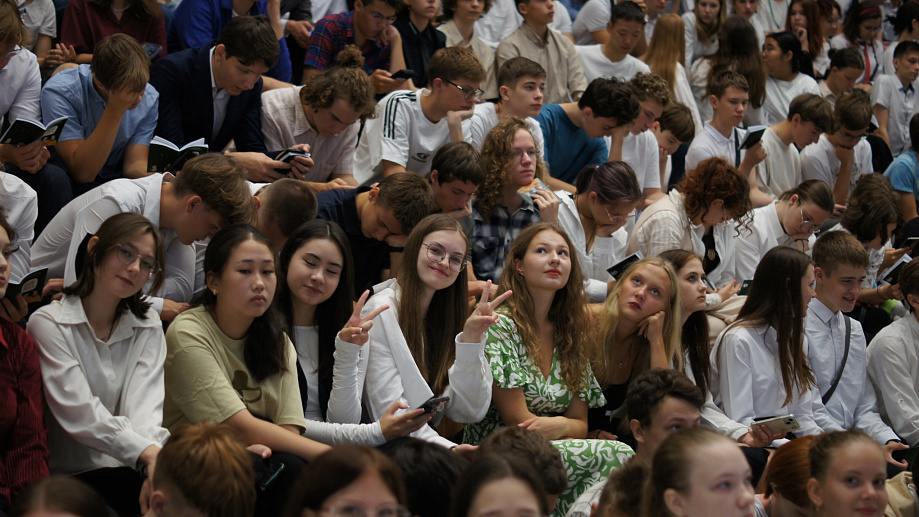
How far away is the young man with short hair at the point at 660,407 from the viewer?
14.7 ft

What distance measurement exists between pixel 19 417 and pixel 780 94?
6.85m

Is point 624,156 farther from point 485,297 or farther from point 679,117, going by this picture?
point 485,297

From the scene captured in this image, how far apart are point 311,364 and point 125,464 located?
89 cm

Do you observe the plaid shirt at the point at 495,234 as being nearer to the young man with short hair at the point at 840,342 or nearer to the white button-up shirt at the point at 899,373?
the young man with short hair at the point at 840,342

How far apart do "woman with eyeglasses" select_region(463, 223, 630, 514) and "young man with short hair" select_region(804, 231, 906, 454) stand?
4.32ft

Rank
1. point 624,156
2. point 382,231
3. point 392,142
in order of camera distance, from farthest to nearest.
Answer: point 624,156, point 392,142, point 382,231

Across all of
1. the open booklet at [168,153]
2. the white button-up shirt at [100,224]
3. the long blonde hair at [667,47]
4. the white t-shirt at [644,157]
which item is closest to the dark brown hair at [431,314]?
the white button-up shirt at [100,224]

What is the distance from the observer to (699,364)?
216 inches

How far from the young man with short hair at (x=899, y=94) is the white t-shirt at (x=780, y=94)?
0.82 m

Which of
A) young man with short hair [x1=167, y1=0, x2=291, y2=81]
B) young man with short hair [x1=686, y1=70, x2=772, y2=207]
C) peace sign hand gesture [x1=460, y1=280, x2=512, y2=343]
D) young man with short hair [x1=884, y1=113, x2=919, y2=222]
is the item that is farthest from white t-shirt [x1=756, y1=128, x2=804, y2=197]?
peace sign hand gesture [x1=460, y1=280, x2=512, y2=343]

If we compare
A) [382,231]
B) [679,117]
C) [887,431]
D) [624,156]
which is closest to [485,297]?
[382,231]

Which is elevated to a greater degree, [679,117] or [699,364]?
[679,117]

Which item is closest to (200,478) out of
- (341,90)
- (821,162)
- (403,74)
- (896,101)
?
(341,90)

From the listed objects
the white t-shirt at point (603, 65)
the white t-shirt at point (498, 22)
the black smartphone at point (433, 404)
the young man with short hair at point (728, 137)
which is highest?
the white t-shirt at point (498, 22)
